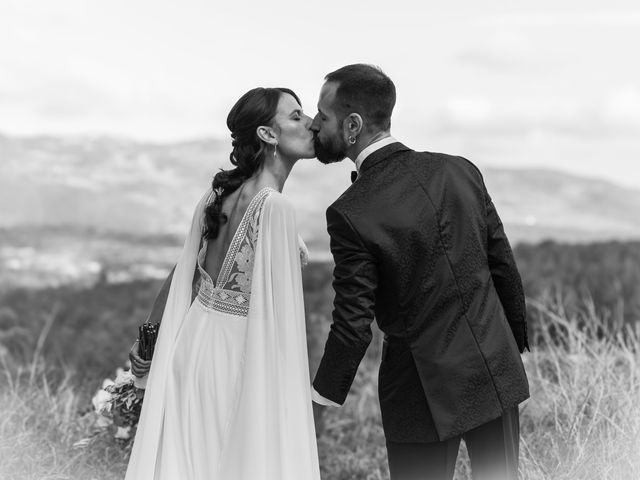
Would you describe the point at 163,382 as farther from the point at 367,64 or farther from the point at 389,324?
the point at 367,64

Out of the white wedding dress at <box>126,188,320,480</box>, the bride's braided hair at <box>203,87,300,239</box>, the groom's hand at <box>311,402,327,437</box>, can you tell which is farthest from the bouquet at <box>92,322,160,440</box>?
the groom's hand at <box>311,402,327,437</box>

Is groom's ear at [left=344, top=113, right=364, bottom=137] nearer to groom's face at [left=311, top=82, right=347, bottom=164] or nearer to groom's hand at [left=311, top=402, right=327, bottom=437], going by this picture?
groom's face at [left=311, top=82, right=347, bottom=164]

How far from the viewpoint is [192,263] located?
13.7 feet

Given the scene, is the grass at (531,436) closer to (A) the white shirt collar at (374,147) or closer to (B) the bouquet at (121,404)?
(B) the bouquet at (121,404)

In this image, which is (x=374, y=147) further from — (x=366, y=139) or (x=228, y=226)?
(x=228, y=226)

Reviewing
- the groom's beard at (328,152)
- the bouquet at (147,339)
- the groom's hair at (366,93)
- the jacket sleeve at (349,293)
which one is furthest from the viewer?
the bouquet at (147,339)

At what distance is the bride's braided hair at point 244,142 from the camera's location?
12.7 feet

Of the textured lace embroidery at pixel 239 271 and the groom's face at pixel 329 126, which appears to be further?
the textured lace embroidery at pixel 239 271

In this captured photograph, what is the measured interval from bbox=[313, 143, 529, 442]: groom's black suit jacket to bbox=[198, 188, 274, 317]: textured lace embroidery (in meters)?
0.53

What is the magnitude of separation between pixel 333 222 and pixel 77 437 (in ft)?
11.8

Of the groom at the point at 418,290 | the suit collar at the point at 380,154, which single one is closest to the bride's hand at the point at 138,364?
the groom at the point at 418,290

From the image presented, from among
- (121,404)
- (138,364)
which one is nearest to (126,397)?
(121,404)

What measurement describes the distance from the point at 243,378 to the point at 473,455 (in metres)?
1.02

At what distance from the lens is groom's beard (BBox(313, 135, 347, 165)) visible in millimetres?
3504
